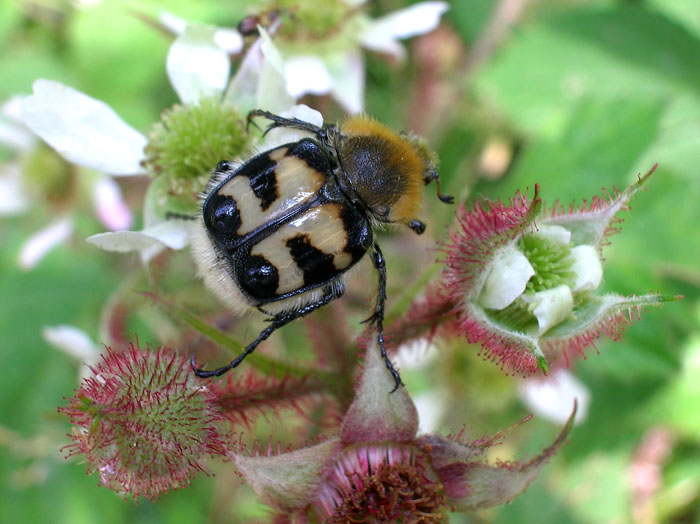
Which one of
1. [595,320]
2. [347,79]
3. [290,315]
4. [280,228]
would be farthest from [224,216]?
[347,79]

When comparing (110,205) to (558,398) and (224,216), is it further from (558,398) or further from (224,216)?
(558,398)

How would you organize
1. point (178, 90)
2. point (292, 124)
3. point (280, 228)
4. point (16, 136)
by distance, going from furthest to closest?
point (16, 136) < point (178, 90) < point (292, 124) < point (280, 228)

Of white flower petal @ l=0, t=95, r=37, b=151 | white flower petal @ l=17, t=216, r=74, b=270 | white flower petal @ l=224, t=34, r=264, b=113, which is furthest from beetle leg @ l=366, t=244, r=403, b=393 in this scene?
white flower petal @ l=0, t=95, r=37, b=151

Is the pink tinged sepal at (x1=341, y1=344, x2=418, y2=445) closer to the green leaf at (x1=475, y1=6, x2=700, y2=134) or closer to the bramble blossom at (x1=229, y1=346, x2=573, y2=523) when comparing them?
the bramble blossom at (x1=229, y1=346, x2=573, y2=523)

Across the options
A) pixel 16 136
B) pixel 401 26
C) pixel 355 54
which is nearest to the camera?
pixel 401 26

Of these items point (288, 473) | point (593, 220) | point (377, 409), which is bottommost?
point (288, 473)

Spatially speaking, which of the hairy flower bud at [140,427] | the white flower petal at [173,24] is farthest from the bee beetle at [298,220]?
the white flower petal at [173,24]

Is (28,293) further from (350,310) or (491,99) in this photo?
(491,99)
